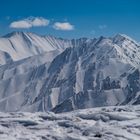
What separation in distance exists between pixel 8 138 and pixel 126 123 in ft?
42.0

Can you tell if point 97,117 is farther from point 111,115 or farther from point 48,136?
point 48,136

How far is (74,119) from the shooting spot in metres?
48.8

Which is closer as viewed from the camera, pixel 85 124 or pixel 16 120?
pixel 85 124

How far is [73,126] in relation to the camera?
149ft

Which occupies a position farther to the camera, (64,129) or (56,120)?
(56,120)

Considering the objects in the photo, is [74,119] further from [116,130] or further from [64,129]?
[116,130]

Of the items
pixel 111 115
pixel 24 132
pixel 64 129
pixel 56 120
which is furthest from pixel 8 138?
pixel 111 115

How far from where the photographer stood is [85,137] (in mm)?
40188

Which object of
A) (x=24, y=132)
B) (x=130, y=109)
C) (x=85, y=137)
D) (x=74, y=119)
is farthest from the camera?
(x=130, y=109)

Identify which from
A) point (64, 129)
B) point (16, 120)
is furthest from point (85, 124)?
point (16, 120)

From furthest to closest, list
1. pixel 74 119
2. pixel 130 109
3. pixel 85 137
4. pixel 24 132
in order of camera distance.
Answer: pixel 130 109 < pixel 74 119 < pixel 24 132 < pixel 85 137

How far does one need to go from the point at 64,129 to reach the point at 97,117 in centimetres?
644

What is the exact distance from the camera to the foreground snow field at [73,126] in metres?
40.7

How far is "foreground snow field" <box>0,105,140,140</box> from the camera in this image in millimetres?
40719
